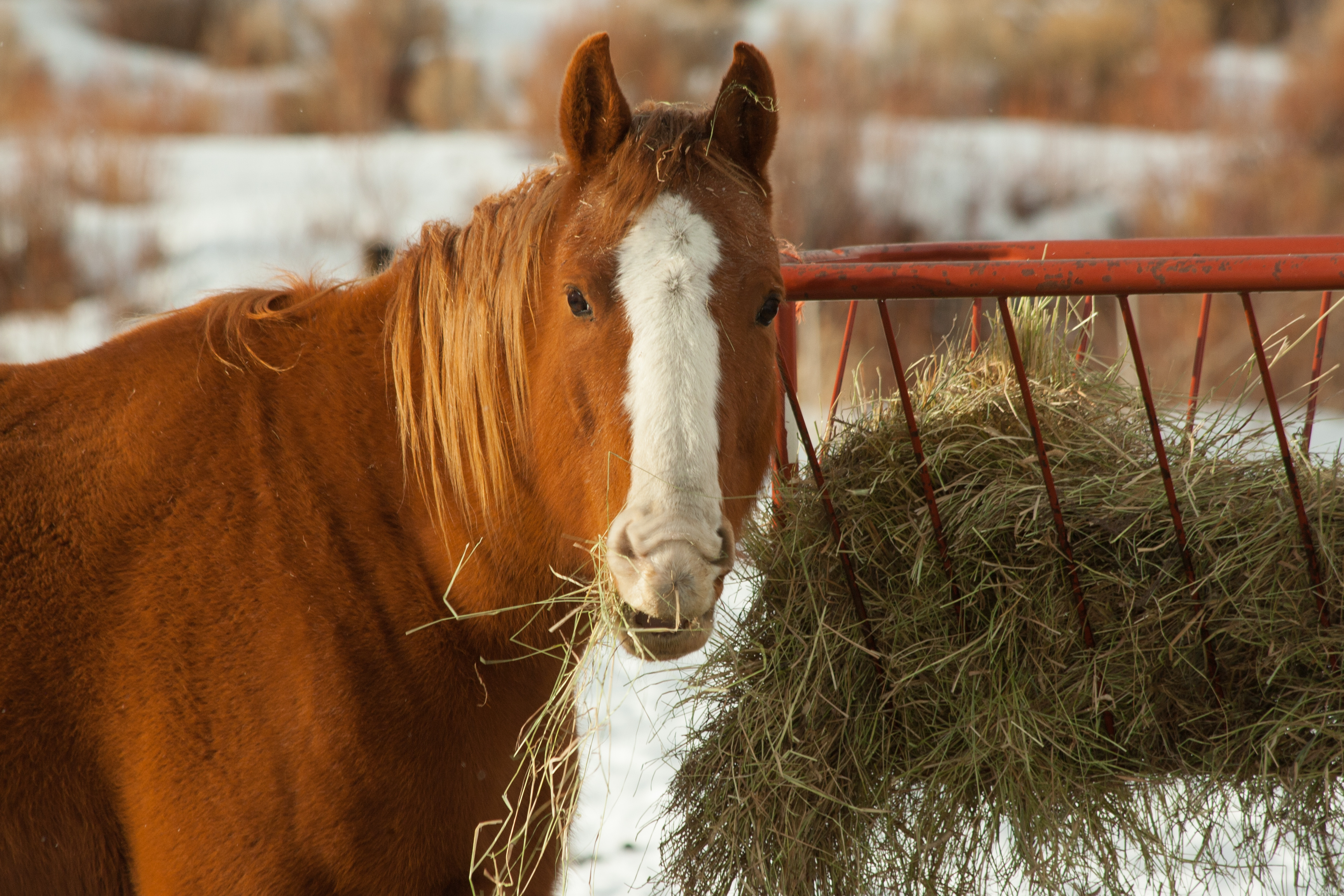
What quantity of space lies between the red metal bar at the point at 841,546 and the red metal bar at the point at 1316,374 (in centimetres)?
99

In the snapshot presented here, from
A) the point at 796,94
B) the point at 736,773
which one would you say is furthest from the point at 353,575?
the point at 796,94

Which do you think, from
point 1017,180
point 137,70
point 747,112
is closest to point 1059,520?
point 747,112

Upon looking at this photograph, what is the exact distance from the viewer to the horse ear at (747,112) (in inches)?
75.4

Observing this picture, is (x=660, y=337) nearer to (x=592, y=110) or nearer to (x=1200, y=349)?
(x=592, y=110)

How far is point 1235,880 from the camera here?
8.66ft

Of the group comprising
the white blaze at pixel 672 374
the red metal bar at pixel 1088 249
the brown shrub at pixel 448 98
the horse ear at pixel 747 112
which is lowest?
the white blaze at pixel 672 374

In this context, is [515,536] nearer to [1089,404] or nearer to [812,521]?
[812,521]

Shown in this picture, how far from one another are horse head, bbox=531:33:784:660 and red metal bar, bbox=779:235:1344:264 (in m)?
0.66

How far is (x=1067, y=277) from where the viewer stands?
6.29ft

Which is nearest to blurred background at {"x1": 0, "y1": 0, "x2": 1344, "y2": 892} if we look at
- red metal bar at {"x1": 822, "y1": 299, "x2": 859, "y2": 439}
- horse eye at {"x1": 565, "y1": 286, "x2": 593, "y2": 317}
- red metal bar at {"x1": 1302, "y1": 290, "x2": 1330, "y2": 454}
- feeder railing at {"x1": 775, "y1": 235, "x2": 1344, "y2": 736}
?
red metal bar at {"x1": 822, "y1": 299, "x2": 859, "y2": 439}

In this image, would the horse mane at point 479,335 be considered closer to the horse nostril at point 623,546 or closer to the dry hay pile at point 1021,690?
the horse nostril at point 623,546

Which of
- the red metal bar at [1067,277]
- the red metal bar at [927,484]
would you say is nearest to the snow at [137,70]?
the red metal bar at [1067,277]

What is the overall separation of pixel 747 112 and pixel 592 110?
0.32 m

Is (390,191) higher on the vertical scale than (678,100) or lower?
higher
